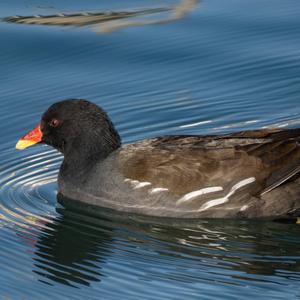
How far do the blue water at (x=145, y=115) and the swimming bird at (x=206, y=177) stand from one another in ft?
0.51

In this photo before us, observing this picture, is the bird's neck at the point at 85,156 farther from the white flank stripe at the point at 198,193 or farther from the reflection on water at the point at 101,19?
the reflection on water at the point at 101,19

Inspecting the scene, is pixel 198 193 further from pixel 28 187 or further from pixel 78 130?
pixel 28 187

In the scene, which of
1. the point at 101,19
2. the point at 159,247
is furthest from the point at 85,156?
the point at 101,19

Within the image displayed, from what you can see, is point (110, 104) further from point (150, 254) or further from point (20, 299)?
point (20, 299)

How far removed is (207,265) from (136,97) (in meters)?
3.86

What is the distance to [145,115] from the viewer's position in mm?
12258

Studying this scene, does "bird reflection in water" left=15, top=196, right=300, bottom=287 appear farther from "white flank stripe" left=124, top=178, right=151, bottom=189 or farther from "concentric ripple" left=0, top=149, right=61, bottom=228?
"white flank stripe" left=124, top=178, right=151, bottom=189

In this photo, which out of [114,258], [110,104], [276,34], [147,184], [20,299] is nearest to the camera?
[20,299]

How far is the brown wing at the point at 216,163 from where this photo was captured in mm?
10320

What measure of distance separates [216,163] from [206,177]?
167mm

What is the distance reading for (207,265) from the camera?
920 centimetres

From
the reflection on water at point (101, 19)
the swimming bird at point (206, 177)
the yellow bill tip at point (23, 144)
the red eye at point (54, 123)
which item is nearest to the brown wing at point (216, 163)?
the swimming bird at point (206, 177)

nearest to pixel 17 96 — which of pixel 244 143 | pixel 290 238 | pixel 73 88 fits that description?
pixel 73 88

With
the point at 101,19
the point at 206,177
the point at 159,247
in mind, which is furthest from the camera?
the point at 101,19
